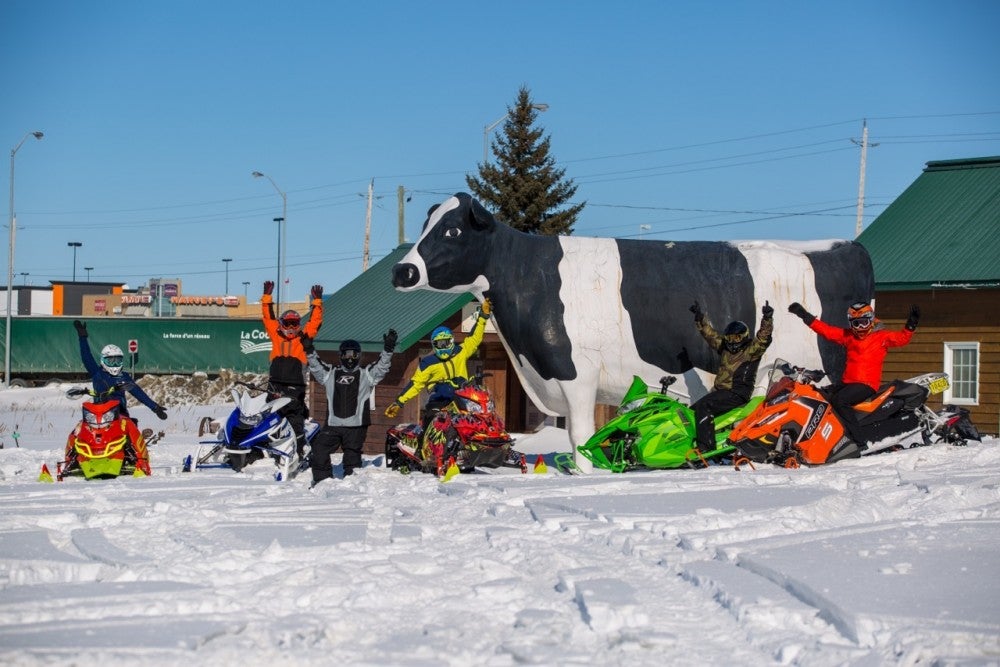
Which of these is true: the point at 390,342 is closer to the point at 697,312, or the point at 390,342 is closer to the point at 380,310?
the point at 697,312

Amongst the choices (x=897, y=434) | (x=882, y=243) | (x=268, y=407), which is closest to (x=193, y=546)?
(x=268, y=407)

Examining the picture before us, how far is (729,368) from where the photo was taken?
458 inches

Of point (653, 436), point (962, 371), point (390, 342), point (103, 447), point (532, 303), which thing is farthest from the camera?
point (962, 371)

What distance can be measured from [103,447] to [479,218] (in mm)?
4291

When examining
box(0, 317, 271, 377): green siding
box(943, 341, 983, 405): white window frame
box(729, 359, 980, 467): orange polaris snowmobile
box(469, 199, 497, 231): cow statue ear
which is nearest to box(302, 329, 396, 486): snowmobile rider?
box(469, 199, 497, 231): cow statue ear

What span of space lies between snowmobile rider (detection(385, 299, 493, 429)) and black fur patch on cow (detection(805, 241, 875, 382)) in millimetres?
3465

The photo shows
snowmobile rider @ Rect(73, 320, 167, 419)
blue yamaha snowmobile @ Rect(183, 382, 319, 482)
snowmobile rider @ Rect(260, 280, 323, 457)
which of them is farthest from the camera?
snowmobile rider @ Rect(260, 280, 323, 457)

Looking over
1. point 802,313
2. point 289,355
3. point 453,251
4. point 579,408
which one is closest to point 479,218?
point 453,251

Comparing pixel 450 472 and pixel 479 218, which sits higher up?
pixel 479 218

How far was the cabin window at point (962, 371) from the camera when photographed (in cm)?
1983

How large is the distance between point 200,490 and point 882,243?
15.0 meters

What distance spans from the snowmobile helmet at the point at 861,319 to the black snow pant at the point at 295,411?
567 centimetres

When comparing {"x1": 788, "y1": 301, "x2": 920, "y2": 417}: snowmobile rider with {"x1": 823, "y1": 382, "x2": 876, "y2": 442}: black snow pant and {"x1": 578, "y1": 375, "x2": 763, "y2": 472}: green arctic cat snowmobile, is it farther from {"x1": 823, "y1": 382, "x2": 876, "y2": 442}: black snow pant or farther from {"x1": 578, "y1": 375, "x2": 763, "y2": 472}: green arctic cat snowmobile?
{"x1": 578, "y1": 375, "x2": 763, "y2": 472}: green arctic cat snowmobile

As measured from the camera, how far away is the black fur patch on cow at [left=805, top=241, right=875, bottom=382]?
12352 mm
